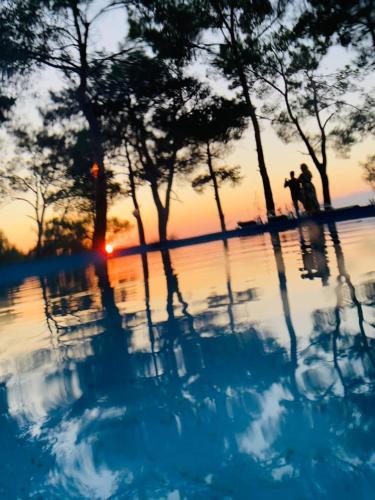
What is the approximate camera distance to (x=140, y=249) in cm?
1884

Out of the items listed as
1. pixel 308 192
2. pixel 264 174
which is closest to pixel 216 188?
pixel 264 174

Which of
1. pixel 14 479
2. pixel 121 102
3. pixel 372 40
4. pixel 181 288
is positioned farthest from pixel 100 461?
pixel 372 40

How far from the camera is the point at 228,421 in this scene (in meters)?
1.54

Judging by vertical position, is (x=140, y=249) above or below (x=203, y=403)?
above

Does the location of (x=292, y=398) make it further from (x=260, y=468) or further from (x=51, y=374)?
(x=51, y=374)

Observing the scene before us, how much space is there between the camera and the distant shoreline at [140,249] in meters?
15.5

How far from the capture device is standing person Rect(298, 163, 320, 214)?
14857 mm

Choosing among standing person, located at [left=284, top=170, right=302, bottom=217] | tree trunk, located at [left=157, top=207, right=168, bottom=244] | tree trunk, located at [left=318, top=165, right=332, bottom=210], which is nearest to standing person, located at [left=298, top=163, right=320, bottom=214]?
standing person, located at [left=284, top=170, right=302, bottom=217]

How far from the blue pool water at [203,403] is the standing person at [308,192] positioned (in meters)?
12.1

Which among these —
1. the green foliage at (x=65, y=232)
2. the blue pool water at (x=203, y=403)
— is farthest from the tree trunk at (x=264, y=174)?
the green foliage at (x=65, y=232)

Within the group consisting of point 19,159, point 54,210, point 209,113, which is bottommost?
point 54,210

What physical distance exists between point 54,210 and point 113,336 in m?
32.9

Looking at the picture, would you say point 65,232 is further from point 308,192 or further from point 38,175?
point 308,192

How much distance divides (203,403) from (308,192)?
14641 millimetres
